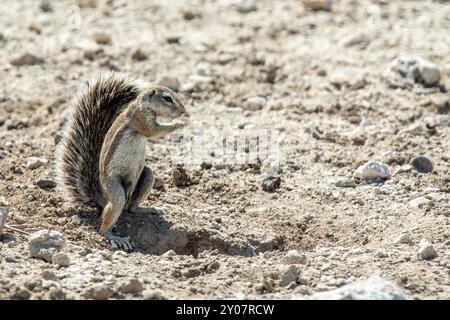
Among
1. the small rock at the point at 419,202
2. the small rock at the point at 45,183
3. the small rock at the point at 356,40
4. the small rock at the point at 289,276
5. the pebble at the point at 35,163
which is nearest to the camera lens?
the small rock at the point at 289,276

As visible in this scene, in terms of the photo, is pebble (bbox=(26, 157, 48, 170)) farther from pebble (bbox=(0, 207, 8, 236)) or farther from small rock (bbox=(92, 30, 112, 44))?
small rock (bbox=(92, 30, 112, 44))

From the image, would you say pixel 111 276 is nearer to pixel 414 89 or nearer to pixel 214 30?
pixel 414 89

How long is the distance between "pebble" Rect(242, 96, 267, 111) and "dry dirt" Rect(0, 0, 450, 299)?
42mm

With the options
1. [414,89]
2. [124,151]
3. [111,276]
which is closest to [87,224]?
[124,151]

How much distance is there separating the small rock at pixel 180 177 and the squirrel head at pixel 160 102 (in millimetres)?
770

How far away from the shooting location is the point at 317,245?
680cm

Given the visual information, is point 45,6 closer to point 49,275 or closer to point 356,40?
point 356,40

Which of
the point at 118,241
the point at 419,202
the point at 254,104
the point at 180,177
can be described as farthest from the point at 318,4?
the point at 118,241

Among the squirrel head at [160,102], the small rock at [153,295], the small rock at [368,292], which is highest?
the squirrel head at [160,102]

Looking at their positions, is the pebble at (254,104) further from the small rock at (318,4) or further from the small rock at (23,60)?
the small rock at (318,4)

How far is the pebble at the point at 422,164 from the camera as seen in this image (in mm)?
7902

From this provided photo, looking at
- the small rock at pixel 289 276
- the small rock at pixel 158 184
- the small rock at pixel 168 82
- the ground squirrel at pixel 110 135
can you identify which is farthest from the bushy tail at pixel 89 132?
the small rock at pixel 168 82

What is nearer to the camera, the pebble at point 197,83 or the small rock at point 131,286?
the small rock at point 131,286

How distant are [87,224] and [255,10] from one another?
568cm
